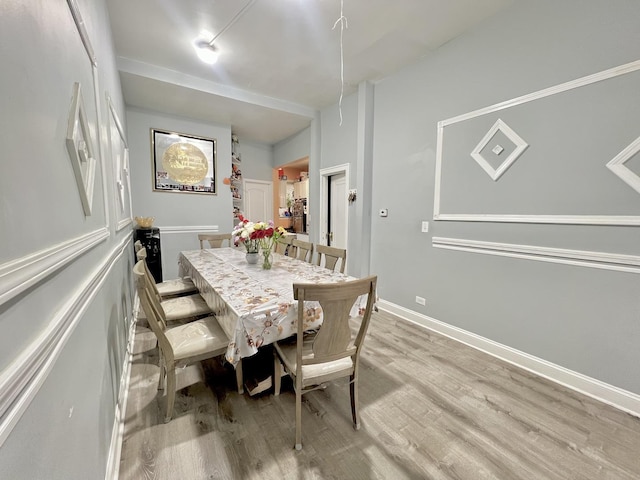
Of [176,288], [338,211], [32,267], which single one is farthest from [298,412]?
[338,211]

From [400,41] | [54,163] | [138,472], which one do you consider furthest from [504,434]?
[400,41]

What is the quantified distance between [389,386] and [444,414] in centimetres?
39

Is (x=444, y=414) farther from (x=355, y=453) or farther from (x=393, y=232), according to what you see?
(x=393, y=232)

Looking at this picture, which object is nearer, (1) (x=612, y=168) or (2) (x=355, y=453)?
(2) (x=355, y=453)

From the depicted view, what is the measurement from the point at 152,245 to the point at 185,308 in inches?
70.7

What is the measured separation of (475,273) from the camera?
2510mm

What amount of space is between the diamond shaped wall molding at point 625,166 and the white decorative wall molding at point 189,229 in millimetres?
4936

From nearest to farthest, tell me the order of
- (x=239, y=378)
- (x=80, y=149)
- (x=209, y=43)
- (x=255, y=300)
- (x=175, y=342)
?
(x=80, y=149) < (x=255, y=300) < (x=175, y=342) < (x=239, y=378) < (x=209, y=43)

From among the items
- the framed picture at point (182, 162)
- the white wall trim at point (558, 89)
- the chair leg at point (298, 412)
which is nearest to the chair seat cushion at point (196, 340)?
the chair leg at point (298, 412)

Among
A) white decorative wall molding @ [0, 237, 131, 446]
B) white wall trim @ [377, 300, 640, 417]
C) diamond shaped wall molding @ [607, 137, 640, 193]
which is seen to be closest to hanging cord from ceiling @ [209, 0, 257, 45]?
white decorative wall molding @ [0, 237, 131, 446]

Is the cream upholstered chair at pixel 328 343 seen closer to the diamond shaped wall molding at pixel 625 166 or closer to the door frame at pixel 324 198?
the diamond shaped wall molding at pixel 625 166

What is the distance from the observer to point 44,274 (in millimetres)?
608

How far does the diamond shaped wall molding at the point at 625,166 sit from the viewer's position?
5.45 ft

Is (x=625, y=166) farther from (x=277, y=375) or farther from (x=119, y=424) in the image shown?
(x=119, y=424)
